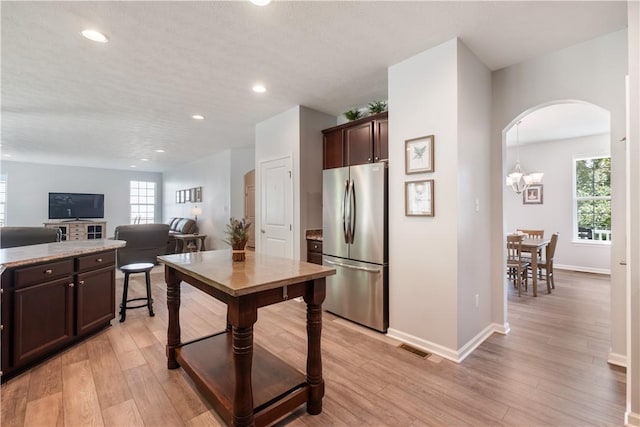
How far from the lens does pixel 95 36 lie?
2371 mm

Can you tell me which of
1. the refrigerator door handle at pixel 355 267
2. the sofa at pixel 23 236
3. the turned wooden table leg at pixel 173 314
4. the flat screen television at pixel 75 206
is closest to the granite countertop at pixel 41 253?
the turned wooden table leg at pixel 173 314

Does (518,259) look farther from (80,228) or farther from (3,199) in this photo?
(3,199)

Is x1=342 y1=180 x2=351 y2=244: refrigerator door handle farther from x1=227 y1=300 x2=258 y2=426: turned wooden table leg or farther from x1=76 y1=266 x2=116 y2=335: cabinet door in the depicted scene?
x1=76 y1=266 x2=116 y2=335: cabinet door

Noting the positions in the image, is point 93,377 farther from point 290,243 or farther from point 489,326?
point 489,326

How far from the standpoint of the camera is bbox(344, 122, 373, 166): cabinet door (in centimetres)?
344

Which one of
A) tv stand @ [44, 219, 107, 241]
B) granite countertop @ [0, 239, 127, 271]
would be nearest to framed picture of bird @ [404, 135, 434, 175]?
granite countertop @ [0, 239, 127, 271]

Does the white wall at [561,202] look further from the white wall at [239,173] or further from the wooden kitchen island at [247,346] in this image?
the wooden kitchen island at [247,346]

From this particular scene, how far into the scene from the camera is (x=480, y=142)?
283 centimetres

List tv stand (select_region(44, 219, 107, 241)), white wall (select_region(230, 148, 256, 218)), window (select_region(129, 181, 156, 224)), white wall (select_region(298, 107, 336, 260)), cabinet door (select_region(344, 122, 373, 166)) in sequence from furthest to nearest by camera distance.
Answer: window (select_region(129, 181, 156, 224)) → tv stand (select_region(44, 219, 107, 241)) → white wall (select_region(230, 148, 256, 218)) → white wall (select_region(298, 107, 336, 260)) → cabinet door (select_region(344, 122, 373, 166))

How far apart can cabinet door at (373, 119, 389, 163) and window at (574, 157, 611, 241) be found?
5309 mm

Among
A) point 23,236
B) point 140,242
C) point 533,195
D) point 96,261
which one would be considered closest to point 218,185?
point 140,242

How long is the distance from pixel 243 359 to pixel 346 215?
204cm

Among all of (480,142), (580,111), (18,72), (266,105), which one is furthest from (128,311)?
(580,111)

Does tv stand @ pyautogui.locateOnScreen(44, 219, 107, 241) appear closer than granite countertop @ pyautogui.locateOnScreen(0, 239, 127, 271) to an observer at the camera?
No
